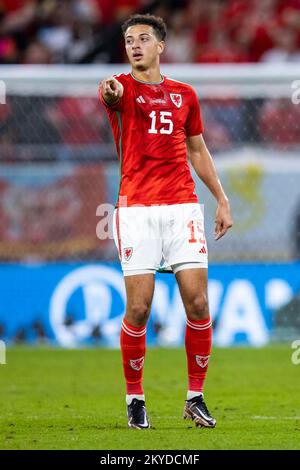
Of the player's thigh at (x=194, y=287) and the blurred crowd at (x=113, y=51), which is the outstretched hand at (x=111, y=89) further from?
the blurred crowd at (x=113, y=51)

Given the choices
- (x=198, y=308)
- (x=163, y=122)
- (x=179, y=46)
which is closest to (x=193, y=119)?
(x=163, y=122)

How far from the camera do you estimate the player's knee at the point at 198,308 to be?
6.80 metres

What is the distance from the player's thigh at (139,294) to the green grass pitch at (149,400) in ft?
2.35

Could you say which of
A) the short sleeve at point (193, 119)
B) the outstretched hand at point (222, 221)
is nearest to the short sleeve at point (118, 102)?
the short sleeve at point (193, 119)

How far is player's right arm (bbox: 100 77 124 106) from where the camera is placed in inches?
259

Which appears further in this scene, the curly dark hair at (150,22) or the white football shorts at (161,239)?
the curly dark hair at (150,22)

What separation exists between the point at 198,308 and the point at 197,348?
0.96 feet

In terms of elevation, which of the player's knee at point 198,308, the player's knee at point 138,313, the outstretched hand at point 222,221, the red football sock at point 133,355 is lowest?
the red football sock at point 133,355

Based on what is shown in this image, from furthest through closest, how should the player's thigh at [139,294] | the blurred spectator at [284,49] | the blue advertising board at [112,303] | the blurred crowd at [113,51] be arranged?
the blurred spectator at [284,49]
the blurred crowd at [113,51]
the blue advertising board at [112,303]
the player's thigh at [139,294]

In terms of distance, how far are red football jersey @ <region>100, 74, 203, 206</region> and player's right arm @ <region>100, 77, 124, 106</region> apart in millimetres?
123

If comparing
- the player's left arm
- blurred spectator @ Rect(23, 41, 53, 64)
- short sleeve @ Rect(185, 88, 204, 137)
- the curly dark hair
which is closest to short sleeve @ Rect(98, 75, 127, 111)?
the curly dark hair

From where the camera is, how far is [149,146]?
22.6 feet

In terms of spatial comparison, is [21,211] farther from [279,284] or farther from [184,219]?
[184,219]

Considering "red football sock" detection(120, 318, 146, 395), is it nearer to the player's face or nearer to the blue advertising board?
the player's face
